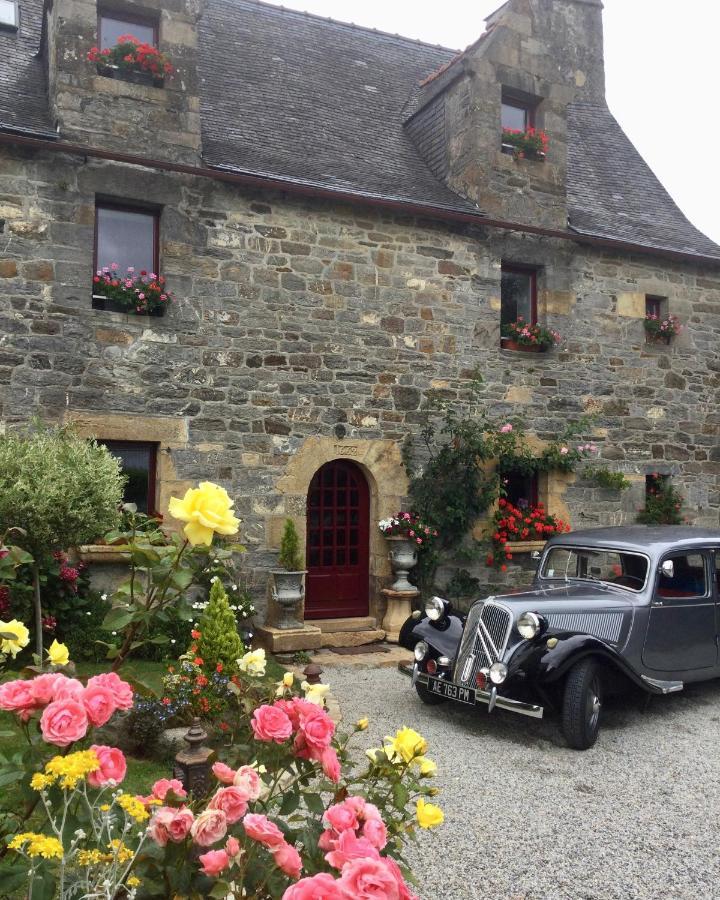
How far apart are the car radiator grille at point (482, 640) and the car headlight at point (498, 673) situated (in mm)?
186

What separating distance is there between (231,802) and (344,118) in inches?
437

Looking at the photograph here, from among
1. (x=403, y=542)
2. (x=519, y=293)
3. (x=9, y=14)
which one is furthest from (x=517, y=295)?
(x=9, y=14)

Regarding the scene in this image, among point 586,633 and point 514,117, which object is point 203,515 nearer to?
point 586,633

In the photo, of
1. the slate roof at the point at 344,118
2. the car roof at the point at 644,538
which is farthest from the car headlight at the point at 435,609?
the slate roof at the point at 344,118

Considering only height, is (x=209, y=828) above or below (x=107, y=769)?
below

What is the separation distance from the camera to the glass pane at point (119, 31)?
9.09m

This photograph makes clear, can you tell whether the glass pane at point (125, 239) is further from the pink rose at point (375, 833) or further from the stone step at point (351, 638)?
the pink rose at point (375, 833)

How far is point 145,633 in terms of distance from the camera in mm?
2854

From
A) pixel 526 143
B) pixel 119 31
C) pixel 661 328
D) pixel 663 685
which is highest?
pixel 119 31

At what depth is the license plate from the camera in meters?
5.76

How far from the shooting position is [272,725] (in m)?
2.23

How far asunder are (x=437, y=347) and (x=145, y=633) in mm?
7814

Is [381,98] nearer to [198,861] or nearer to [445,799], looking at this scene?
[445,799]

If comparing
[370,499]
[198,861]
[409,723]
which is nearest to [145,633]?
[198,861]
